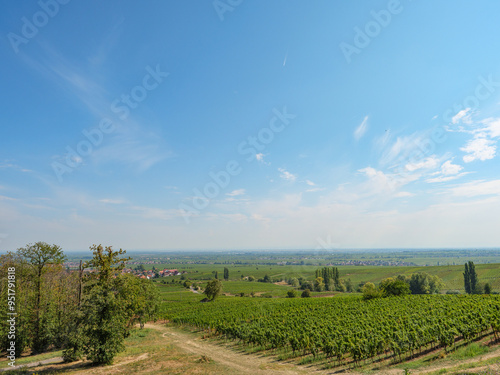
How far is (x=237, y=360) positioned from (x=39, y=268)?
86.5ft

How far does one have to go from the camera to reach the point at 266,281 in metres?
161

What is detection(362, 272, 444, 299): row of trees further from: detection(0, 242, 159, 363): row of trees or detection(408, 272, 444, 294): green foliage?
detection(0, 242, 159, 363): row of trees

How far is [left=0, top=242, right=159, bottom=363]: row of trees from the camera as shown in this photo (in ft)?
76.7

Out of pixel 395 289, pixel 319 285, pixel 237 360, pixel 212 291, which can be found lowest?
pixel 319 285

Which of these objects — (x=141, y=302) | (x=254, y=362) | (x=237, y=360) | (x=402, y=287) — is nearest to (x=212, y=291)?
(x=141, y=302)

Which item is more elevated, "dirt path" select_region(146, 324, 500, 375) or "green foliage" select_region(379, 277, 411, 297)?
"dirt path" select_region(146, 324, 500, 375)

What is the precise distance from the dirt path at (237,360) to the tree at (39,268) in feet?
48.3

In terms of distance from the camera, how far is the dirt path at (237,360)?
21398 millimetres

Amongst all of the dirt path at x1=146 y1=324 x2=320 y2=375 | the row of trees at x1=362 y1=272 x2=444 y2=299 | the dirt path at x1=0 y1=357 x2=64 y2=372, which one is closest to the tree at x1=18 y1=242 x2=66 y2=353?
the dirt path at x1=0 y1=357 x2=64 y2=372

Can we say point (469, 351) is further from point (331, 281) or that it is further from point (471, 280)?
point (331, 281)

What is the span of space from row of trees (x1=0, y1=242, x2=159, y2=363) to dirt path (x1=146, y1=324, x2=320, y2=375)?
788 centimetres

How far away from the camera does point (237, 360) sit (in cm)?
2536

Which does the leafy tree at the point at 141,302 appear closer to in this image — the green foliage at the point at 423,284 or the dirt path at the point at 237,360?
the dirt path at the point at 237,360

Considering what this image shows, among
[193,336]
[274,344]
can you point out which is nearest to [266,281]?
[193,336]
